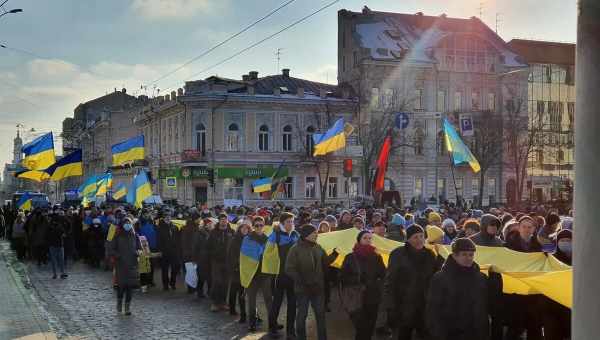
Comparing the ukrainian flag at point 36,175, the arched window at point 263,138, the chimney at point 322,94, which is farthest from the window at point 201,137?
the ukrainian flag at point 36,175

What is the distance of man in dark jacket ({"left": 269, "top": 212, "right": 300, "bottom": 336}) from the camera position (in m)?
9.86

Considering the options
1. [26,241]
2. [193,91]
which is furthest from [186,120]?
[26,241]

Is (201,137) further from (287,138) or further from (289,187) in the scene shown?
(289,187)

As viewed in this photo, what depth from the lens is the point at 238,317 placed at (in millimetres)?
11461

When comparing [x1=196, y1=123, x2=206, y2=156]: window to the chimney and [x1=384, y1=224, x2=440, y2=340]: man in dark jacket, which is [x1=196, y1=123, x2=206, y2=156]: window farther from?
[x1=384, y1=224, x2=440, y2=340]: man in dark jacket

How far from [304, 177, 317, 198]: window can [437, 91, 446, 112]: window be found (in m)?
12.3

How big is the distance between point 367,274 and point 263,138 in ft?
131

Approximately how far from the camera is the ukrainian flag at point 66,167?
24.7 meters

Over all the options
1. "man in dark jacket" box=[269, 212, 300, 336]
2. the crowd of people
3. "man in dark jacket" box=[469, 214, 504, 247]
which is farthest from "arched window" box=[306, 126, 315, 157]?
"man in dark jacket" box=[469, 214, 504, 247]

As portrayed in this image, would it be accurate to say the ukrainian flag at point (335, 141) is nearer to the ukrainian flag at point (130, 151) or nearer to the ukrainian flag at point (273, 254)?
the ukrainian flag at point (130, 151)

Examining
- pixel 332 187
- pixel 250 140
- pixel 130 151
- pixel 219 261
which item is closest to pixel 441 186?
pixel 332 187

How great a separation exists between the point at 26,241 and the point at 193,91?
25.9 m

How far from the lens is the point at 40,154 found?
23719 millimetres

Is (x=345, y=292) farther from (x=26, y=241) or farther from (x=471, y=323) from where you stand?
(x=26, y=241)
